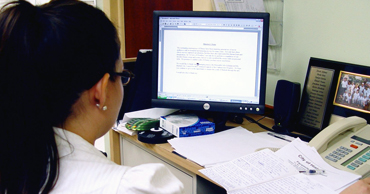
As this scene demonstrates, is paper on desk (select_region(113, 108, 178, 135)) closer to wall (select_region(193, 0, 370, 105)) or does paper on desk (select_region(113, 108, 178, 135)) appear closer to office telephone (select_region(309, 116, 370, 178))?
wall (select_region(193, 0, 370, 105))

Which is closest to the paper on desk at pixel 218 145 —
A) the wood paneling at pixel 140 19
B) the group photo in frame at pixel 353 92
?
the group photo in frame at pixel 353 92

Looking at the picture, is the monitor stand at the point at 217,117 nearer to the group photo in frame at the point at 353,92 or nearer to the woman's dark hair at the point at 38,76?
the group photo in frame at the point at 353,92

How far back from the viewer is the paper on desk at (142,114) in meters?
1.48

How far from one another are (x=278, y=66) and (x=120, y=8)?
2.92 feet

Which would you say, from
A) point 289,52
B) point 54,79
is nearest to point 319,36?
point 289,52

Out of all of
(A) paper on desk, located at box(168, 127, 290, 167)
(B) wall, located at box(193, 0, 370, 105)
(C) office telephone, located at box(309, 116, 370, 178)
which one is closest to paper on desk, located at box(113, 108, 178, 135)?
(A) paper on desk, located at box(168, 127, 290, 167)

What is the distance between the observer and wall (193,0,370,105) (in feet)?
4.26

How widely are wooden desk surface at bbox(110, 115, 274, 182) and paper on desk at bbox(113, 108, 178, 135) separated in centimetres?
2

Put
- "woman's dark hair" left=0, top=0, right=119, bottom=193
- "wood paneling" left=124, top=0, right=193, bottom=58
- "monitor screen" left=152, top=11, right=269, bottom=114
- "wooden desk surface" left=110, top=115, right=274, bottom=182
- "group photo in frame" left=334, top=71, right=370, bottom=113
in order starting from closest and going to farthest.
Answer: "woman's dark hair" left=0, top=0, right=119, bottom=193 → "wooden desk surface" left=110, top=115, right=274, bottom=182 → "group photo in frame" left=334, top=71, right=370, bottom=113 → "monitor screen" left=152, top=11, right=269, bottom=114 → "wood paneling" left=124, top=0, right=193, bottom=58

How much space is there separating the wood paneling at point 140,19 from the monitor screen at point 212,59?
0.56 meters

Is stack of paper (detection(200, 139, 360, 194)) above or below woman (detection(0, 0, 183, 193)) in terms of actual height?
below

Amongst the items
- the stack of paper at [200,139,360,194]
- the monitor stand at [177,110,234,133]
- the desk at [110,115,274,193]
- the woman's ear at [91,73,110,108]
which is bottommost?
the desk at [110,115,274,193]

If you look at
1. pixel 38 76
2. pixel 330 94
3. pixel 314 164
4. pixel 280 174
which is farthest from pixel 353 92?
pixel 38 76

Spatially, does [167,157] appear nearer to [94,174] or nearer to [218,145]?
[218,145]
